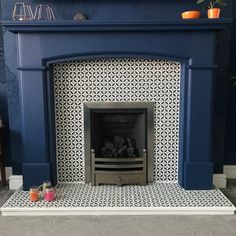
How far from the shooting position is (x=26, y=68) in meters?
2.31

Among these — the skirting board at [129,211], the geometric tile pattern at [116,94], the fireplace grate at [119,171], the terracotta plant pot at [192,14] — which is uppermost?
the terracotta plant pot at [192,14]

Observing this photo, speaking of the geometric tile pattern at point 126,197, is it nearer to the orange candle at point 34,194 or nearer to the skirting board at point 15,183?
the orange candle at point 34,194

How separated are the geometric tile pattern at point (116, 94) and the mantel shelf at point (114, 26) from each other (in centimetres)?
31

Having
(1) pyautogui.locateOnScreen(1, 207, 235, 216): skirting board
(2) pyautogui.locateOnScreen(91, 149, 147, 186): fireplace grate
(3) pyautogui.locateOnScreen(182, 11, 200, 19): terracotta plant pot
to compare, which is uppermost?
(3) pyautogui.locateOnScreen(182, 11, 200, 19): terracotta plant pot

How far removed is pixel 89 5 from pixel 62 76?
0.64m

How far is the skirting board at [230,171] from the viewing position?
9.31 feet

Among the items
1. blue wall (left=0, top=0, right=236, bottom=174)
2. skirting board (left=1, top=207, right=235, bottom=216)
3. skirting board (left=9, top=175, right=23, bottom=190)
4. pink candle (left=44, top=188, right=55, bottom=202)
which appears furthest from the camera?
skirting board (left=9, top=175, right=23, bottom=190)

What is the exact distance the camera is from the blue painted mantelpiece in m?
2.22

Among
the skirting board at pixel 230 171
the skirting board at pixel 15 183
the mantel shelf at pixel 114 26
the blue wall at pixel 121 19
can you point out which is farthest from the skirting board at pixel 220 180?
the skirting board at pixel 15 183

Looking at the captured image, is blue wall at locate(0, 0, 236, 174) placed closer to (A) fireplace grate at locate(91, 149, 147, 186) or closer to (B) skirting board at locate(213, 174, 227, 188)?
(B) skirting board at locate(213, 174, 227, 188)

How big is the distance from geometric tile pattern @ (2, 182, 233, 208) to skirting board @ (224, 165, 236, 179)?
0.51m

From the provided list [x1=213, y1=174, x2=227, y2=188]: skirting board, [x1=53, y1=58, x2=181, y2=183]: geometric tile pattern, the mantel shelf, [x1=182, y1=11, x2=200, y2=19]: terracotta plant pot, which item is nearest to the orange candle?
[x1=53, y1=58, x2=181, y2=183]: geometric tile pattern

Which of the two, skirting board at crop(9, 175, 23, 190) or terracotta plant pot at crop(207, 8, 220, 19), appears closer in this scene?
terracotta plant pot at crop(207, 8, 220, 19)
